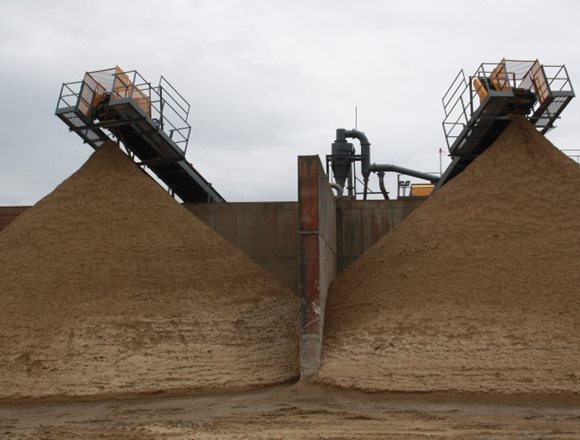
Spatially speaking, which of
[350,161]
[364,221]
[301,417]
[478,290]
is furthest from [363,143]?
[301,417]

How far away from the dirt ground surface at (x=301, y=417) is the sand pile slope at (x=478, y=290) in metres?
0.42

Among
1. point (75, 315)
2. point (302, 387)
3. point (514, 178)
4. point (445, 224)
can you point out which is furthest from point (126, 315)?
point (514, 178)

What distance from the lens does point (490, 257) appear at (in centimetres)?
1741

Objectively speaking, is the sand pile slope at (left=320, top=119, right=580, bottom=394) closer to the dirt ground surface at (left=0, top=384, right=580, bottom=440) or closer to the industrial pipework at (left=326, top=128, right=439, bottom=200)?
the dirt ground surface at (left=0, top=384, right=580, bottom=440)

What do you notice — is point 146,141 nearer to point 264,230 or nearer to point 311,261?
point 264,230

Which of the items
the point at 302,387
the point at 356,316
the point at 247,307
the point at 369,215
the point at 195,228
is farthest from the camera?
the point at 369,215

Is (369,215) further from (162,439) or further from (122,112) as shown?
(162,439)

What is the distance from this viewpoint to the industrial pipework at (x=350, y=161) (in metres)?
28.3

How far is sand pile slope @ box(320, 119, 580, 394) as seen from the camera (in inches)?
585

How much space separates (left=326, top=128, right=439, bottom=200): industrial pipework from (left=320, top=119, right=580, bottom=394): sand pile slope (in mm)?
8567

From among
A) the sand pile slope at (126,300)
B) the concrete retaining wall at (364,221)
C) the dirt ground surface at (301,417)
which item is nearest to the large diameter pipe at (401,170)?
the concrete retaining wall at (364,221)

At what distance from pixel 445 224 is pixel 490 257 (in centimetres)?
158

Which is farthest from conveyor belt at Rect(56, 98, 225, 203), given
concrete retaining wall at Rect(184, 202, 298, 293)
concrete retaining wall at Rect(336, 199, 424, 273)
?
concrete retaining wall at Rect(336, 199, 424, 273)

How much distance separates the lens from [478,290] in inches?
655
